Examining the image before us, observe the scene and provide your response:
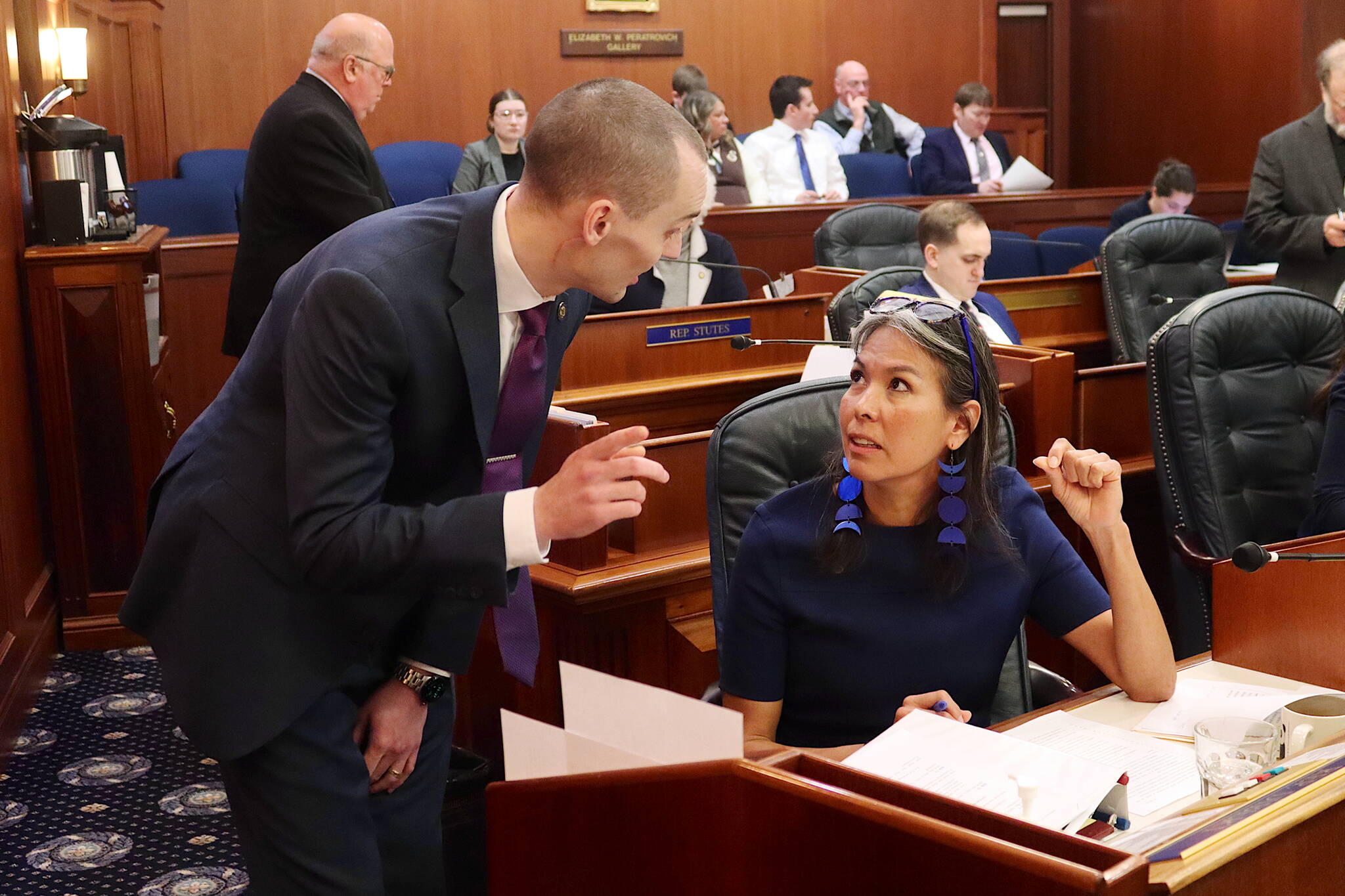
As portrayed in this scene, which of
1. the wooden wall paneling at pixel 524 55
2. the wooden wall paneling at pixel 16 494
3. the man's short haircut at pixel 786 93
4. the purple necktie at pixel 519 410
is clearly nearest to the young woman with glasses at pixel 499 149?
the man's short haircut at pixel 786 93

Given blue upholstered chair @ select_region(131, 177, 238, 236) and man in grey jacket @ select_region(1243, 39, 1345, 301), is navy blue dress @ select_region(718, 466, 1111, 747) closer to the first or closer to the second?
man in grey jacket @ select_region(1243, 39, 1345, 301)

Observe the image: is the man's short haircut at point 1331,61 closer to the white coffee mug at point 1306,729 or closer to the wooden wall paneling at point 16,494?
the white coffee mug at point 1306,729

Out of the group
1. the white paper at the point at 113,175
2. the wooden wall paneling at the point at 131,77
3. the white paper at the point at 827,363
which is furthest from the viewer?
the wooden wall paneling at the point at 131,77

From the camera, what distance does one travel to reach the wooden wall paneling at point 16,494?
2.98m

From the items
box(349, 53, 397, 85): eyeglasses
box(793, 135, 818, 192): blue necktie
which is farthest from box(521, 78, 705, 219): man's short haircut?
box(793, 135, 818, 192): blue necktie

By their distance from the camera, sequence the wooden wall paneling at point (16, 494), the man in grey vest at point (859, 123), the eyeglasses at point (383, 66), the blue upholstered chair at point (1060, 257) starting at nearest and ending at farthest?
the wooden wall paneling at point (16, 494), the eyeglasses at point (383, 66), the blue upholstered chair at point (1060, 257), the man in grey vest at point (859, 123)

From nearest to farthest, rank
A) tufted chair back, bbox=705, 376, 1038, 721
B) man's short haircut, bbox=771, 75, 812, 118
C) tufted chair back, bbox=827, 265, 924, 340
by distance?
1. tufted chair back, bbox=705, 376, 1038, 721
2. tufted chair back, bbox=827, 265, 924, 340
3. man's short haircut, bbox=771, 75, 812, 118

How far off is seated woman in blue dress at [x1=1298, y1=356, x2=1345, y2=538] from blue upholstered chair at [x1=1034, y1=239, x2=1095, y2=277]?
425 cm

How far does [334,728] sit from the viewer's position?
1362mm

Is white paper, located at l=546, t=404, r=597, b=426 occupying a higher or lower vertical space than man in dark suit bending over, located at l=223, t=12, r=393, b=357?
lower

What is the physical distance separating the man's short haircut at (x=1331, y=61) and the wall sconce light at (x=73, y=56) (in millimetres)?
3808

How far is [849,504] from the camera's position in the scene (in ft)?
5.74

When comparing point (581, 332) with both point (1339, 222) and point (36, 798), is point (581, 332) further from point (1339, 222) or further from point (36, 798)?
point (1339, 222)

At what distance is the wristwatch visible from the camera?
1.45 metres
